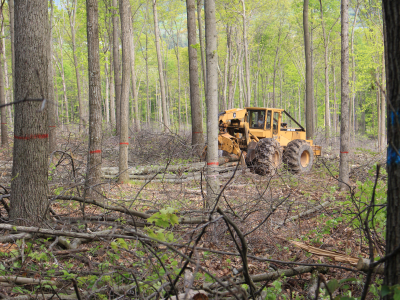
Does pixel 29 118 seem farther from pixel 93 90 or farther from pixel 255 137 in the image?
pixel 255 137

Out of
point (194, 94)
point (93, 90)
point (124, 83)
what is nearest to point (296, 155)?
point (194, 94)

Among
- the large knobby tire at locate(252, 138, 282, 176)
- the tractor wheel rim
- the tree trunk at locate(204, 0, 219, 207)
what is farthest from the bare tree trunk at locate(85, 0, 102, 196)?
the tractor wheel rim

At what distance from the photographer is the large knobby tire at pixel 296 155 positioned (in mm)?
11469

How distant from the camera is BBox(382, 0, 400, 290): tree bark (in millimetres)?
1873

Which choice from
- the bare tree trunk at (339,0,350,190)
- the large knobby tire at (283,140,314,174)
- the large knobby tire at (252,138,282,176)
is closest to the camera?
the bare tree trunk at (339,0,350,190)

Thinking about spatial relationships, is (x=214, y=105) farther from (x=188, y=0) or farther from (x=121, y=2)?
(x=188, y=0)

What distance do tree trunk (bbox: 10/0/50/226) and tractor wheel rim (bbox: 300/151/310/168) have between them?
10.6 m

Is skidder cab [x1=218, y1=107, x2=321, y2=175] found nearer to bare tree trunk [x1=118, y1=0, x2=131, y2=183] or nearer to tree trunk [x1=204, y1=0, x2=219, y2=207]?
bare tree trunk [x1=118, y1=0, x2=131, y2=183]

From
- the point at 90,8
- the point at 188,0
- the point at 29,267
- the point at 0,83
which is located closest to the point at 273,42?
the point at 188,0

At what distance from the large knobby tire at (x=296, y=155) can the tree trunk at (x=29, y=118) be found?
8.84m

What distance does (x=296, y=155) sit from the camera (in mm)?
11508

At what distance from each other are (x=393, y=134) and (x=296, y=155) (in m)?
9.91

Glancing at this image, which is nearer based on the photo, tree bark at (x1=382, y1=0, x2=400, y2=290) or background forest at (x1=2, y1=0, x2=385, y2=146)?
tree bark at (x1=382, y1=0, x2=400, y2=290)

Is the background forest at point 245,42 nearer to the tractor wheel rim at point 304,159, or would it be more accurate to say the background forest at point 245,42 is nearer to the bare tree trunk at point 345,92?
the tractor wheel rim at point 304,159
